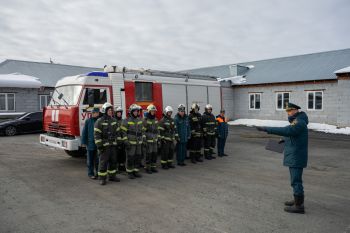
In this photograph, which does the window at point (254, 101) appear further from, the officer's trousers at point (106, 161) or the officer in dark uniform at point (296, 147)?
the officer in dark uniform at point (296, 147)

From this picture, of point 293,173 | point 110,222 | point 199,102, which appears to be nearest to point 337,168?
point 293,173

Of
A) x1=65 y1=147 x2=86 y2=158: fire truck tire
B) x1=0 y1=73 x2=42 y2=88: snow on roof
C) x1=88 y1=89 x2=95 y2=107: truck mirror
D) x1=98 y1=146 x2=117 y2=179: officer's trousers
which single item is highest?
x1=0 y1=73 x2=42 y2=88: snow on roof

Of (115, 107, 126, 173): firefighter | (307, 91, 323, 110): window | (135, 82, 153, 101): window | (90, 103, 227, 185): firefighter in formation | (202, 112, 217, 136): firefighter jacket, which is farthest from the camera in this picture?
(307, 91, 323, 110): window

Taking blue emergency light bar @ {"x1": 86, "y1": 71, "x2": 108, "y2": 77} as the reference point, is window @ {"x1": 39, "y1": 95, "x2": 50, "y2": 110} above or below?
below

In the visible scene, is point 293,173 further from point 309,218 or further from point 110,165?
point 110,165

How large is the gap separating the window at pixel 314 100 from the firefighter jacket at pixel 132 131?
1683cm

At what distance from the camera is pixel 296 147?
15.6ft

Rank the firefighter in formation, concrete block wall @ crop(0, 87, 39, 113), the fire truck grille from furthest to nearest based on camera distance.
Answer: concrete block wall @ crop(0, 87, 39, 113), the fire truck grille, the firefighter in formation

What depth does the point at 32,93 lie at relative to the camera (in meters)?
20.5

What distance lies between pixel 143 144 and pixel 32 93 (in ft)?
52.7

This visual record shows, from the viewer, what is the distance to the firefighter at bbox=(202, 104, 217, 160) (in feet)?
30.6

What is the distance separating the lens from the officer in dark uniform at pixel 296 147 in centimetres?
465

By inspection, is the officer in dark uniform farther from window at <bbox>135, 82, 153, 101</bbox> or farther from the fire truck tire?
the fire truck tire

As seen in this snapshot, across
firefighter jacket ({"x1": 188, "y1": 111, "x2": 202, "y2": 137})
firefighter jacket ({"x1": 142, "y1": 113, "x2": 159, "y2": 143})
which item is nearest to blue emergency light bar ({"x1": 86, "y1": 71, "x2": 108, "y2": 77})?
firefighter jacket ({"x1": 142, "y1": 113, "x2": 159, "y2": 143})
